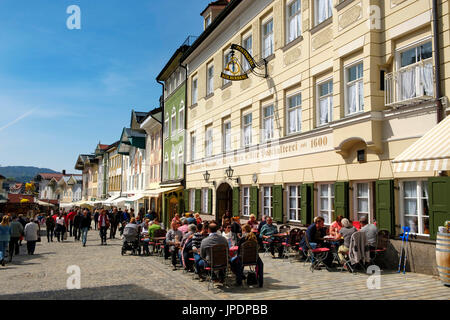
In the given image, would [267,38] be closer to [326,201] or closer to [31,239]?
[326,201]

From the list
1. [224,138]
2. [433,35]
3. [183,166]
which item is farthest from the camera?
[183,166]

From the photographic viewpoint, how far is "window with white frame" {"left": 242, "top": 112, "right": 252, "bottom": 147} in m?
18.6

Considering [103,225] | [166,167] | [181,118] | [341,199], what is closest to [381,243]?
[341,199]

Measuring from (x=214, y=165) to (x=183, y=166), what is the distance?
575 cm

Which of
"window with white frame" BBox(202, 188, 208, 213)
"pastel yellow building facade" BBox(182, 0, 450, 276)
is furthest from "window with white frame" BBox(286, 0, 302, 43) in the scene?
"window with white frame" BBox(202, 188, 208, 213)

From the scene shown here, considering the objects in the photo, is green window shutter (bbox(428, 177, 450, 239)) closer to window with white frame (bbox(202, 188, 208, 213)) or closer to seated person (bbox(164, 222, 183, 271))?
seated person (bbox(164, 222, 183, 271))

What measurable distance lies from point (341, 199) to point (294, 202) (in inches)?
124

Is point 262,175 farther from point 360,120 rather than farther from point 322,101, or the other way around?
point 360,120

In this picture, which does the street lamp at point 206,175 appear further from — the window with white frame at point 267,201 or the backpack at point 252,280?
the backpack at point 252,280

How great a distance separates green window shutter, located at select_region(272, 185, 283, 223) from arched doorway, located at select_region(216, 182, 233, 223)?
5.90 meters

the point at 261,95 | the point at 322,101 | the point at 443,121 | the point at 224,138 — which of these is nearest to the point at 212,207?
the point at 224,138

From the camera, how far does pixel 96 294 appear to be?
26.6 ft
